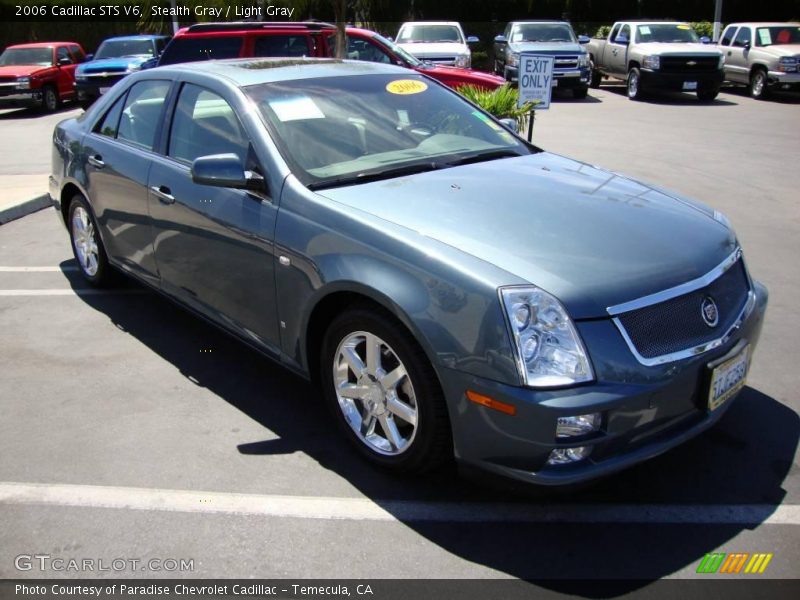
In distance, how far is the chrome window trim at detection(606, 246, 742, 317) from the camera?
2.82 m

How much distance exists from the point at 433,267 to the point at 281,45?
972 centimetres

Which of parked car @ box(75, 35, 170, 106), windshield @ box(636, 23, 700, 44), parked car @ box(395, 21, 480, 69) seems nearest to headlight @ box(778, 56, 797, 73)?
windshield @ box(636, 23, 700, 44)

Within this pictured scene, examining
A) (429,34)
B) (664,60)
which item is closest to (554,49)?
(664,60)

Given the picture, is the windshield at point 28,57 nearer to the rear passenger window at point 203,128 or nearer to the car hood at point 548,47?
the car hood at point 548,47

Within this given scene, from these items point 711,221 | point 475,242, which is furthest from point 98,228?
point 711,221

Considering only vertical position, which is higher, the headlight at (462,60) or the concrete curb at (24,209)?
the headlight at (462,60)

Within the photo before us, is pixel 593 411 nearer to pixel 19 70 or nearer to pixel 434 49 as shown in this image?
pixel 434 49

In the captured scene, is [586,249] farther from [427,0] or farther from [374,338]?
[427,0]

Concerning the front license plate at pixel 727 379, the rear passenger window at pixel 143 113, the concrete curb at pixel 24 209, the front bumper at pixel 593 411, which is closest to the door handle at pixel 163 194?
the rear passenger window at pixel 143 113

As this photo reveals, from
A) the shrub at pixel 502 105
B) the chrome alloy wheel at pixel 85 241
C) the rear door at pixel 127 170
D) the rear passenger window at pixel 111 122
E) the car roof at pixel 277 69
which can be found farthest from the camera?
the shrub at pixel 502 105

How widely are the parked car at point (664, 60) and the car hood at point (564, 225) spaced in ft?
49.2

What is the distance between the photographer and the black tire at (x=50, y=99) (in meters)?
18.2

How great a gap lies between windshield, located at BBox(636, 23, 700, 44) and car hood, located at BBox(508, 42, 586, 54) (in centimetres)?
179

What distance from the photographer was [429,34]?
18.8 meters
